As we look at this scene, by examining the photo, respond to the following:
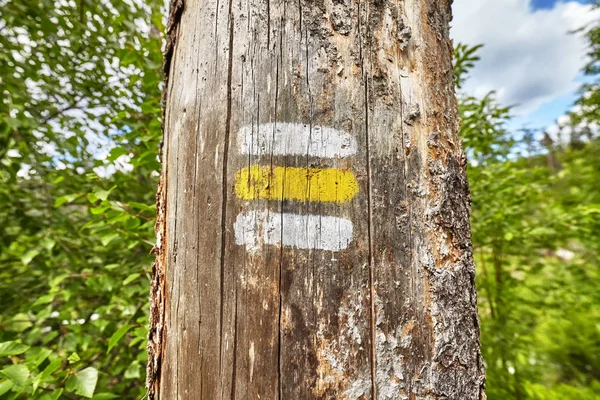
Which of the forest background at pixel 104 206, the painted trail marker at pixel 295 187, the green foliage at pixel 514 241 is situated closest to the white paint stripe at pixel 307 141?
the painted trail marker at pixel 295 187

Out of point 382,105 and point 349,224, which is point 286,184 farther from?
point 382,105

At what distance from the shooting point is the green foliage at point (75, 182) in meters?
2.08

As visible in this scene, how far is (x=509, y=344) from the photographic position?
113 inches

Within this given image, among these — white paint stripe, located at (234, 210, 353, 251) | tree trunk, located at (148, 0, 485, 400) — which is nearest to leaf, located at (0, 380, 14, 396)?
tree trunk, located at (148, 0, 485, 400)

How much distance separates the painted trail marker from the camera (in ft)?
2.65

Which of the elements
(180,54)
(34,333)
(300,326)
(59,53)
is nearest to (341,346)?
(300,326)

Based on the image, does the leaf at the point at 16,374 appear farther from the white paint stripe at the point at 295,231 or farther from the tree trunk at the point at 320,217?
the white paint stripe at the point at 295,231

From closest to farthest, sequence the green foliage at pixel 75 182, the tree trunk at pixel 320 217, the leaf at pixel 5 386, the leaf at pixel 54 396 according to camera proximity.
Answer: the tree trunk at pixel 320 217 < the leaf at pixel 5 386 < the leaf at pixel 54 396 < the green foliage at pixel 75 182

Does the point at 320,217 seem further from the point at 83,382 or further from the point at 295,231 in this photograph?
the point at 83,382

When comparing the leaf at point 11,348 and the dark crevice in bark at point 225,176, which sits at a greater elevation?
the dark crevice in bark at point 225,176

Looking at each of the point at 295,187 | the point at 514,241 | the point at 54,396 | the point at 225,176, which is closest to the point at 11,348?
the point at 54,396

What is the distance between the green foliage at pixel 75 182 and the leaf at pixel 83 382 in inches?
19.6

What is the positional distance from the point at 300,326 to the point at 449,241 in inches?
16.0

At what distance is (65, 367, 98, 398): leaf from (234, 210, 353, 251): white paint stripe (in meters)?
1.02
